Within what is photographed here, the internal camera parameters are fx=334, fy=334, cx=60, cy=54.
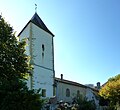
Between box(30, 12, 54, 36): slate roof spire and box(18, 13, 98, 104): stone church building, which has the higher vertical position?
box(30, 12, 54, 36): slate roof spire

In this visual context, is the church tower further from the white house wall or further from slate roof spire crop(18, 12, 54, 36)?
the white house wall

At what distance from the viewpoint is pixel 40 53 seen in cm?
4278

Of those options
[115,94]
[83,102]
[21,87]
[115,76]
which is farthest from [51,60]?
[21,87]

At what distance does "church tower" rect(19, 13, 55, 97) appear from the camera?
1617 inches

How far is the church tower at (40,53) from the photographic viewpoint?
41062 millimetres

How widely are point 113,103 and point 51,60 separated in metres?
10.4

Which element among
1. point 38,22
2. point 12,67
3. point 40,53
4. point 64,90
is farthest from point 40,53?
point 12,67

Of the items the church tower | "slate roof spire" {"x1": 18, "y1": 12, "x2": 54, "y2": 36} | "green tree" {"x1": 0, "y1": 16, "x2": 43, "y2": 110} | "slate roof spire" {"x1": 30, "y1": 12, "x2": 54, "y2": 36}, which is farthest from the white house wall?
"green tree" {"x1": 0, "y1": 16, "x2": 43, "y2": 110}

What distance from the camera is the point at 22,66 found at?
2612 cm

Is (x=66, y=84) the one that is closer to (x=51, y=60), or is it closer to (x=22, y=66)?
(x=51, y=60)

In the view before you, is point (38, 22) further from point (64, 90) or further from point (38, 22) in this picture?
point (64, 90)

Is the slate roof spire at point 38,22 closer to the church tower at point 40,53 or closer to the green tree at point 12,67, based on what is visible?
the church tower at point 40,53

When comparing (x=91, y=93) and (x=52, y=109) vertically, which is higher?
(x=91, y=93)

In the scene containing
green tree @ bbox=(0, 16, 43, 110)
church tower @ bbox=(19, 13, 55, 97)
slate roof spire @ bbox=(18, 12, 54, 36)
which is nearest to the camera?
green tree @ bbox=(0, 16, 43, 110)
